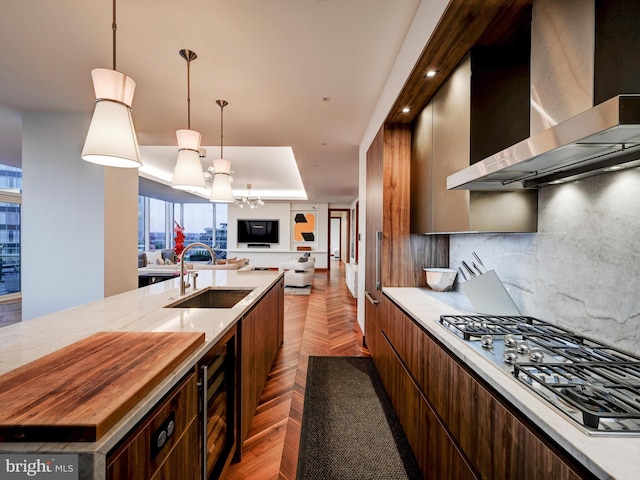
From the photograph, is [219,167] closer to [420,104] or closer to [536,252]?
[420,104]

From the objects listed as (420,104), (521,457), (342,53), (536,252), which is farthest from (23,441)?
(420,104)

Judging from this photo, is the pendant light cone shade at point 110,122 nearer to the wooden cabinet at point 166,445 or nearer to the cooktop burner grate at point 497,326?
the wooden cabinet at point 166,445

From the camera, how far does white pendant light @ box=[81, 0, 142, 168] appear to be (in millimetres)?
1344

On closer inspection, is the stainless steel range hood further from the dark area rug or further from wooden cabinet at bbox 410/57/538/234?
the dark area rug

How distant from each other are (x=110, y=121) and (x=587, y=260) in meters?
2.20

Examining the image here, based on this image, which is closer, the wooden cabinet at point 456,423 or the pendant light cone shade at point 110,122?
the wooden cabinet at point 456,423

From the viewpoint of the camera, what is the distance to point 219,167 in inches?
120

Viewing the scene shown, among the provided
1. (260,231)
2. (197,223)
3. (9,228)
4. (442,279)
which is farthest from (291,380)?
(197,223)

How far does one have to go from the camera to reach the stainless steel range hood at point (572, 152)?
724mm

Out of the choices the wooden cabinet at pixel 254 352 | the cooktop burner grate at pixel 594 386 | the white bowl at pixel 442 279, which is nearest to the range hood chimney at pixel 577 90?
the cooktop burner grate at pixel 594 386

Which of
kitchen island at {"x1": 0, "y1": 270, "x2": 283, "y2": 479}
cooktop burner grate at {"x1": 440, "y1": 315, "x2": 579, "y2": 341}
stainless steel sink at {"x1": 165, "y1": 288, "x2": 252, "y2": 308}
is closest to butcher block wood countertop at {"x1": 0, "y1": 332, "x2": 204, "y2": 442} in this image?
kitchen island at {"x1": 0, "y1": 270, "x2": 283, "y2": 479}

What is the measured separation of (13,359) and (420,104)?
2.60 meters

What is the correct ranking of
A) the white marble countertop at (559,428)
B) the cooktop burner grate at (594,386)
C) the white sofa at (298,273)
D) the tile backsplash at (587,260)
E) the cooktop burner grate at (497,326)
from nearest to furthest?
the white marble countertop at (559,428), the cooktop burner grate at (594,386), the tile backsplash at (587,260), the cooktop burner grate at (497,326), the white sofa at (298,273)

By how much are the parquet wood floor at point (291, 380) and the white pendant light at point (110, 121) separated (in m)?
1.78
